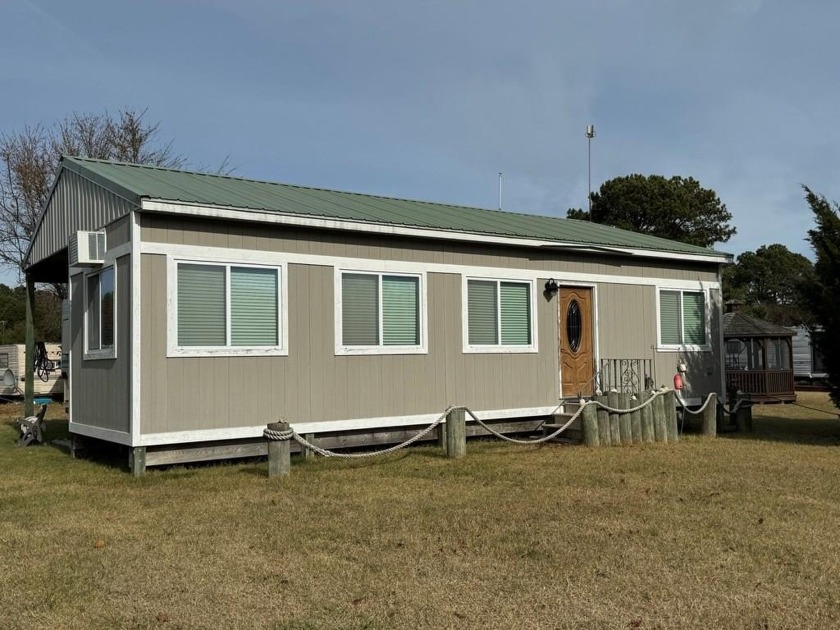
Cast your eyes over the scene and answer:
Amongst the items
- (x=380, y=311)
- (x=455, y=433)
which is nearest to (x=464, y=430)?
(x=455, y=433)

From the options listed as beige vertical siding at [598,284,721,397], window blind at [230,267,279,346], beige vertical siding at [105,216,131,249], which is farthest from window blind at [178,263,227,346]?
beige vertical siding at [598,284,721,397]

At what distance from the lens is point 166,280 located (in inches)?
344

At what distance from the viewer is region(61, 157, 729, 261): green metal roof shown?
9352 millimetres

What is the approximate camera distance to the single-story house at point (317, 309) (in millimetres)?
8789

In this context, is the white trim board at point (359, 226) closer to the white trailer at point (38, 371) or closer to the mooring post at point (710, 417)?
the mooring post at point (710, 417)

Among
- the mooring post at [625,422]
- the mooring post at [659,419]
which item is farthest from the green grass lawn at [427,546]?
the mooring post at [659,419]

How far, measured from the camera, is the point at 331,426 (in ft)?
32.3

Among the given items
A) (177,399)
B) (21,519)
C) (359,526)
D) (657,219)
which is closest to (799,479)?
(359,526)

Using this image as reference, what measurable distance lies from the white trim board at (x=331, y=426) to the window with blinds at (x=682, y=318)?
289 centimetres

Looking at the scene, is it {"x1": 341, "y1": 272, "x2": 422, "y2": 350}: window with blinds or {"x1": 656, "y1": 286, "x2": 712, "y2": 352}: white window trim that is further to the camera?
{"x1": 656, "y1": 286, "x2": 712, "y2": 352}: white window trim

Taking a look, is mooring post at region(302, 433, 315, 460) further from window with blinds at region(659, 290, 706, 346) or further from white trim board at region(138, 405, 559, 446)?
window with blinds at region(659, 290, 706, 346)

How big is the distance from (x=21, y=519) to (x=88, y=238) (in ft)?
13.0

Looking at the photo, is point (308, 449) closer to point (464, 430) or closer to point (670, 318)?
point (464, 430)

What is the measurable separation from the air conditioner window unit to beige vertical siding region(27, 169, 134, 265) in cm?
23
